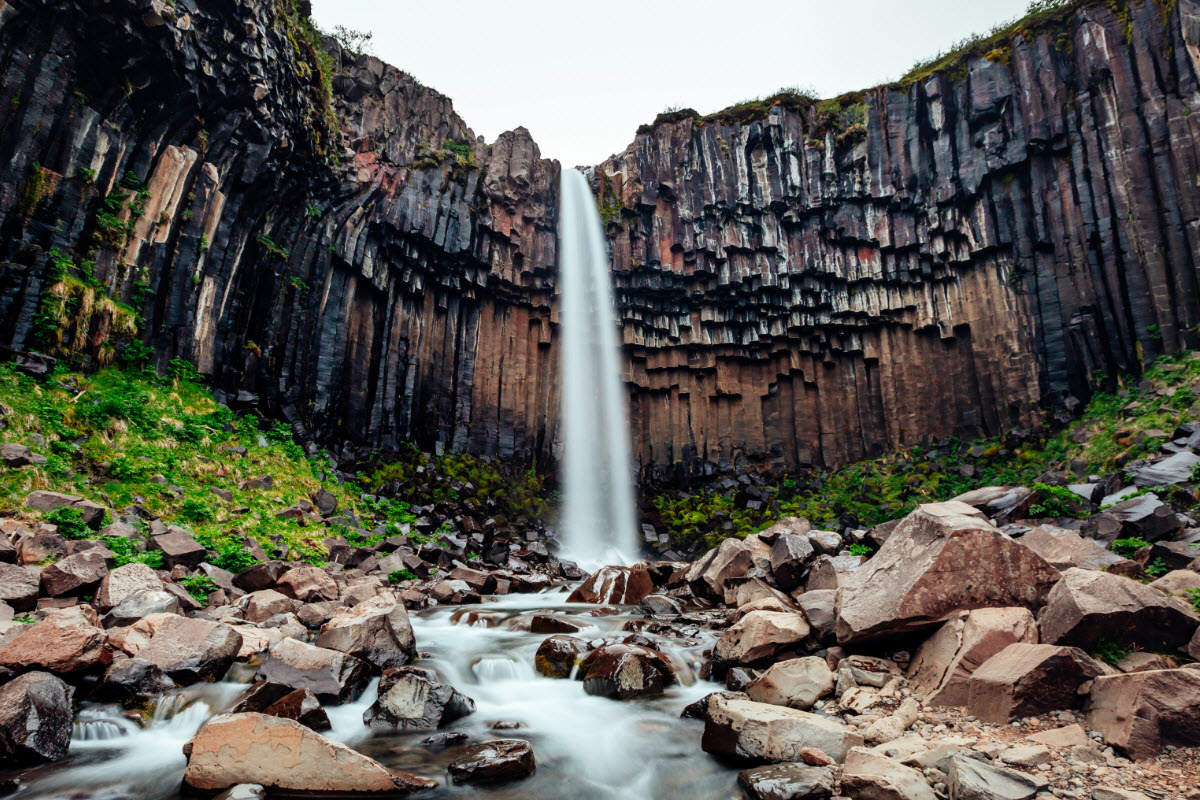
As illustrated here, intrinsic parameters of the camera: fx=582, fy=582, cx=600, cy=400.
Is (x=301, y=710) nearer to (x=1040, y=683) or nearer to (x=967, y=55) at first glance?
(x=1040, y=683)

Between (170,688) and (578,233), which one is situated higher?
(578,233)

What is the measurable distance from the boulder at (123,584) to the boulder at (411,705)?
3.53 metres

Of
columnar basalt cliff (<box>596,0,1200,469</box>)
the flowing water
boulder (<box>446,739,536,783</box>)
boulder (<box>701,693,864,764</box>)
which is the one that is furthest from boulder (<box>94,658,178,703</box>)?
columnar basalt cliff (<box>596,0,1200,469</box>)

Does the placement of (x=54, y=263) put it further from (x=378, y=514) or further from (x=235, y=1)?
(x=378, y=514)

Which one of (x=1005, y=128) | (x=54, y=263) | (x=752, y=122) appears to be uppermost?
(x=752, y=122)

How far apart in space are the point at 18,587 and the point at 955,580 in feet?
32.1

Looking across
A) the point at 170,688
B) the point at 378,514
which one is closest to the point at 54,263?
the point at 378,514

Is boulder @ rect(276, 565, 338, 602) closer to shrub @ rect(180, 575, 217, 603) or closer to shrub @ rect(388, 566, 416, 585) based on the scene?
shrub @ rect(180, 575, 217, 603)

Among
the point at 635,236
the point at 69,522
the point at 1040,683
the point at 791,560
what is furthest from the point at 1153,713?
the point at 635,236

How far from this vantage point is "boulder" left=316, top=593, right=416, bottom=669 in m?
6.60

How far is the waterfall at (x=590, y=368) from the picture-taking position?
2633 cm

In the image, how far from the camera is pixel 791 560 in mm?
9617

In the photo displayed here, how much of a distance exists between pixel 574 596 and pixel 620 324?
17141 mm

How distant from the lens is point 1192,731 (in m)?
3.77
